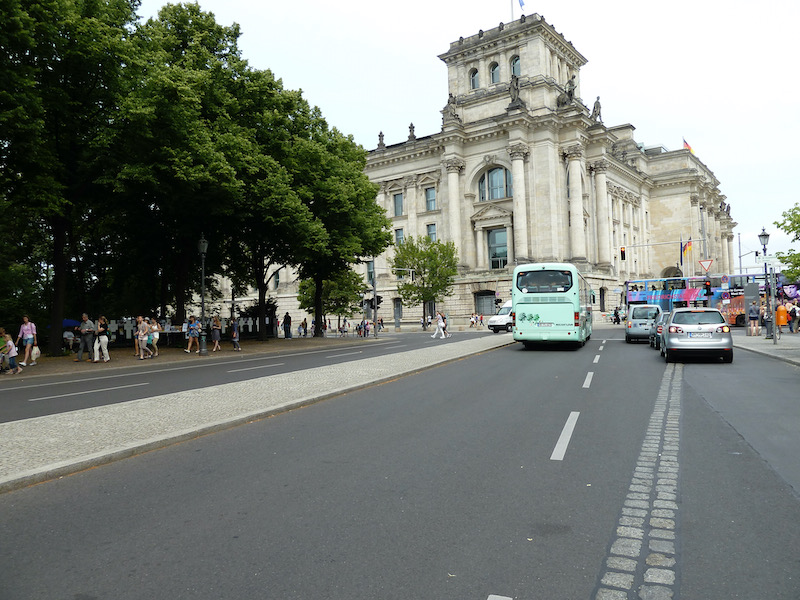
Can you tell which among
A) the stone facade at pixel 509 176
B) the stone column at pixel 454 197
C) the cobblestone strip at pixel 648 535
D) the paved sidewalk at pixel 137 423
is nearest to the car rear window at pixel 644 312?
the paved sidewalk at pixel 137 423

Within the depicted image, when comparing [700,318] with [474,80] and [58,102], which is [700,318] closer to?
[58,102]

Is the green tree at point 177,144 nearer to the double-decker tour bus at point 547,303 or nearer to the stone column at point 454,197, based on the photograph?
the double-decker tour bus at point 547,303

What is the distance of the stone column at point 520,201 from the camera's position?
191 ft

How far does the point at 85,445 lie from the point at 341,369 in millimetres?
8918

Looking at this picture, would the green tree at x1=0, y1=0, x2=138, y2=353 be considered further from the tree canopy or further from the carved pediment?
the carved pediment

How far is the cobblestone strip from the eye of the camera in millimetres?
3363

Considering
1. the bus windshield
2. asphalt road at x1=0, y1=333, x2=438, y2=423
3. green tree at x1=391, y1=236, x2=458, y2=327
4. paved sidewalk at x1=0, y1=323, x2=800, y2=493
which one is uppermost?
green tree at x1=391, y1=236, x2=458, y2=327

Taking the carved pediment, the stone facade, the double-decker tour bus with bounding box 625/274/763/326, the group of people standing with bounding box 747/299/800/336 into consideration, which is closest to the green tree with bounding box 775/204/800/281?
the group of people standing with bounding box 747/299/800/336

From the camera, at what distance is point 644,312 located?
27.3 m

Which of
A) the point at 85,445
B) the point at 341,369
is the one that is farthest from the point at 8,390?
the point at 85,445

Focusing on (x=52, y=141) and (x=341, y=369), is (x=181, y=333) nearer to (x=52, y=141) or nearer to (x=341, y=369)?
(x=52, y=141)

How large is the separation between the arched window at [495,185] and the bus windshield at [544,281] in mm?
40165

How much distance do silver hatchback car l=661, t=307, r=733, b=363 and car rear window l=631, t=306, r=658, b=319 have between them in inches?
404

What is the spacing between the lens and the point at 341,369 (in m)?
15.5
